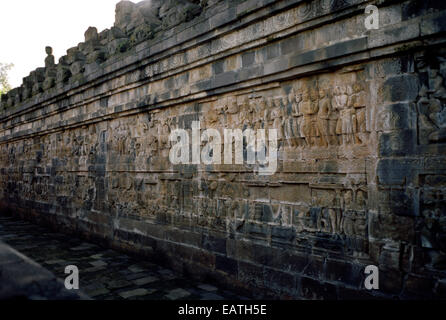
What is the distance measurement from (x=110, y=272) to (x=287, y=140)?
360 centimetres

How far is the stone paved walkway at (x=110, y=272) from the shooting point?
452 cm

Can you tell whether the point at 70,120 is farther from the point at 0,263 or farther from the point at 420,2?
the point at 420,2

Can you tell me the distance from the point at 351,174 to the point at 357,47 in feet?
4.31

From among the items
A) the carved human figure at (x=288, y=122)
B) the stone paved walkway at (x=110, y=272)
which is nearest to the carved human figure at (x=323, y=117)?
the carved human figure at (x=288, y=122)

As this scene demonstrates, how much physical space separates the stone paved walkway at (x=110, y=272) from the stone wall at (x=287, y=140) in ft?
0.92

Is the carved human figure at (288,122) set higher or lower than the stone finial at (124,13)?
lower

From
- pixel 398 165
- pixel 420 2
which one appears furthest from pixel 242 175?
pixel 420 2

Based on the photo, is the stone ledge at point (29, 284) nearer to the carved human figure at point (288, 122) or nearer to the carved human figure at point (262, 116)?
the carved human figure at point (288, 122)

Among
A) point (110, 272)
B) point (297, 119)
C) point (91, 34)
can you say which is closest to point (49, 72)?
point (91, 34)

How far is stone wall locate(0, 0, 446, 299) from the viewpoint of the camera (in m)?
3.14

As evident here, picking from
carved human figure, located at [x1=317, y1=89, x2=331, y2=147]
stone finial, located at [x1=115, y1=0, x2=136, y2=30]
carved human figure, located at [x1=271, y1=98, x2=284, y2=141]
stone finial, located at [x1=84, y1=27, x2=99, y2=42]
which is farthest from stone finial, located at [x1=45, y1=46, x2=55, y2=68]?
carved human figure, located at [x1=317, y1=89, x2=331, y2=147]

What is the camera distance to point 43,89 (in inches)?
389

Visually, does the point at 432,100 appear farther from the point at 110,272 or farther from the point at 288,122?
the point at 110,272

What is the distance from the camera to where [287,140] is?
4.13m
